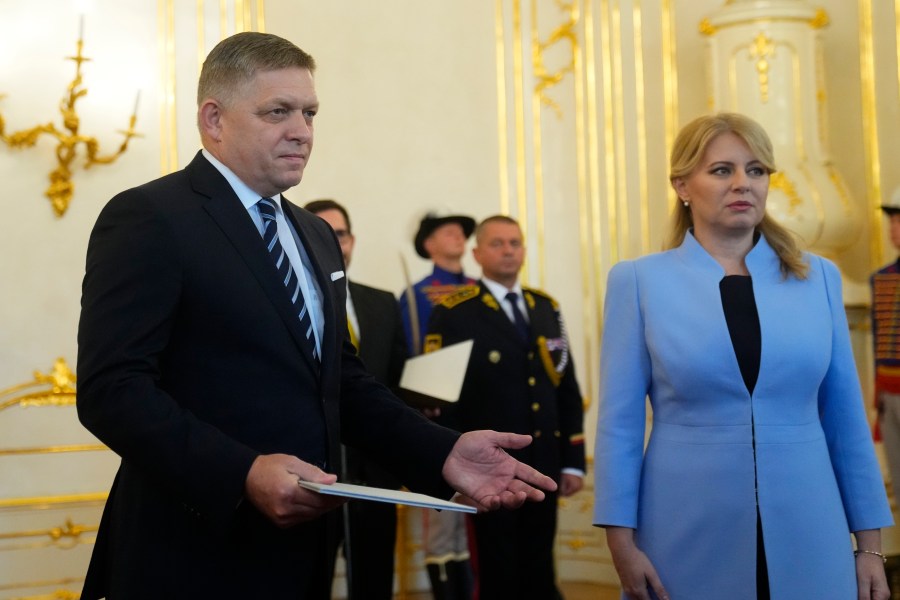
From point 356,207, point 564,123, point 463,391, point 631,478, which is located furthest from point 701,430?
point 564,123

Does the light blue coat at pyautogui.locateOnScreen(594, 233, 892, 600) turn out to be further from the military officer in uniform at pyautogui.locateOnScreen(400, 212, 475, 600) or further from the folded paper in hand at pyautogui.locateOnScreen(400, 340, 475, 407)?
the military officer in uniform at pyautogui.locateOnScreen(400, 212, 475, 600)

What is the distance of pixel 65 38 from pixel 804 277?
3763 mm

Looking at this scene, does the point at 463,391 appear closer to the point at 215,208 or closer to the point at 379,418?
the point at 379,418

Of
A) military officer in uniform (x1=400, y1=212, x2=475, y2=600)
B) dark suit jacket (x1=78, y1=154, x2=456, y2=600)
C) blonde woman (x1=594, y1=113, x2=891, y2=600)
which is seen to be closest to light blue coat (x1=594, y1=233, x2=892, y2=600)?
blonde woman (x1=594, y1=113, x2=891, y2=600)

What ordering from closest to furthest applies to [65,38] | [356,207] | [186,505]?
[186,505], [65,38], [356,207]

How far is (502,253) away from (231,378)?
2.81 meters

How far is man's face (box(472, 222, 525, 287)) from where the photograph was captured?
14.5 feet

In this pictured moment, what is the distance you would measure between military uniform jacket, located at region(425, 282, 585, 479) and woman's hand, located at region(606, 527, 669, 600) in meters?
1.94

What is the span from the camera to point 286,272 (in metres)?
1.80

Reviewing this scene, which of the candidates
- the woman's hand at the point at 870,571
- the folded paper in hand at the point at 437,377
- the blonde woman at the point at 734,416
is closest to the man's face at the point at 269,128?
the blonde woman at the point at 734,416

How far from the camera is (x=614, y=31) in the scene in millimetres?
5754

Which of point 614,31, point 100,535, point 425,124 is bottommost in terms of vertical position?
point 100,535

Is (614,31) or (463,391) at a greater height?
(614,31)

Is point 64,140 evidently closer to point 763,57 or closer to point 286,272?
point 763,57
